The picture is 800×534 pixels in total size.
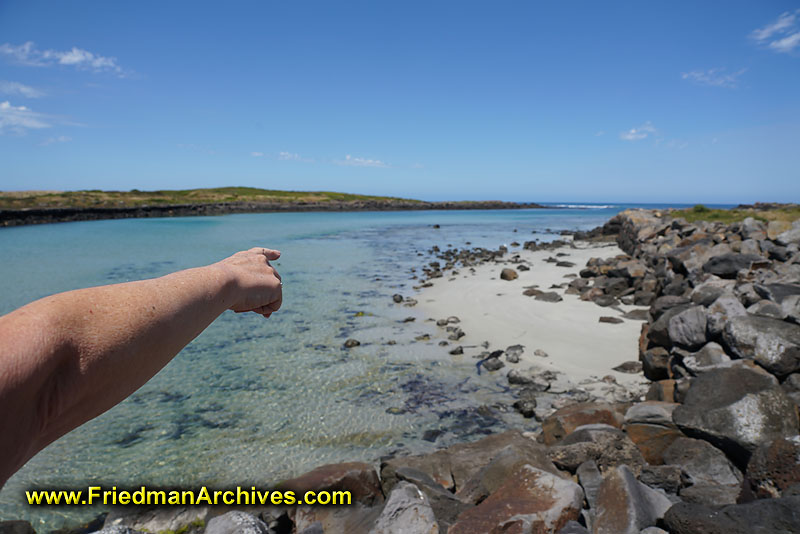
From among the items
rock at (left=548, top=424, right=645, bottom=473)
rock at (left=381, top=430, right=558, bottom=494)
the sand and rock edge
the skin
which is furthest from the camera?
rock at (left=381, top=430, right=558, bottom=494)

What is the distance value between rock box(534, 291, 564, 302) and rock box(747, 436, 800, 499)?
33.1 feet

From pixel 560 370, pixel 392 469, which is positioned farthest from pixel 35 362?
pixel 560 370

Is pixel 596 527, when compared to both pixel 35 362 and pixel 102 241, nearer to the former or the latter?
pixel 35 362

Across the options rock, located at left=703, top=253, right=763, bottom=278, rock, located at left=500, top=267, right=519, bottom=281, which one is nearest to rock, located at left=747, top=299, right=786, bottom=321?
rock, located at left=703, top=253, right=763, bottom=278

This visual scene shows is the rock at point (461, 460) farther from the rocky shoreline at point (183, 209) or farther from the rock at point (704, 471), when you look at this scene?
the rocky shoreline at point (183, 209)

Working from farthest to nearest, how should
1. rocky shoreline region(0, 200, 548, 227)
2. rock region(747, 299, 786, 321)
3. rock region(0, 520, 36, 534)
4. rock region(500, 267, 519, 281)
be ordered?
rocky shoreline region(0, 200, 548, 227) → rock region(500, 267, 519, 281) → rock region(747, 299, 786, 321) → rock region(0, 520, 36, 534)

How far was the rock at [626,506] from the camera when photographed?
335cm

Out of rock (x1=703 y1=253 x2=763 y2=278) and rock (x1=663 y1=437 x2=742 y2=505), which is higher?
rock (x1=703 y1=253 x2=763 y2=278)

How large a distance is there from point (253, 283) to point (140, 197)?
10966 centimetres

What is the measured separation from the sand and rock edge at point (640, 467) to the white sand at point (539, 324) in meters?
1.12

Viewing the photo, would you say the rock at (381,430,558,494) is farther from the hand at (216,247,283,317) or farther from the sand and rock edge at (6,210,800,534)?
the hand at (216,247,283,317)

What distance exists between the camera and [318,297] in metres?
16.2

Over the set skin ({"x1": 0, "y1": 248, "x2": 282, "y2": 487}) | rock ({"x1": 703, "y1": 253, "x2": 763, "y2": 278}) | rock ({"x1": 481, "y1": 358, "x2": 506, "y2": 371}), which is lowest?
rock ({"x1": 481, "y1": 358, "x2": 506, "y2": 371})

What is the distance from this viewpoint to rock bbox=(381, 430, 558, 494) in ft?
15.8
